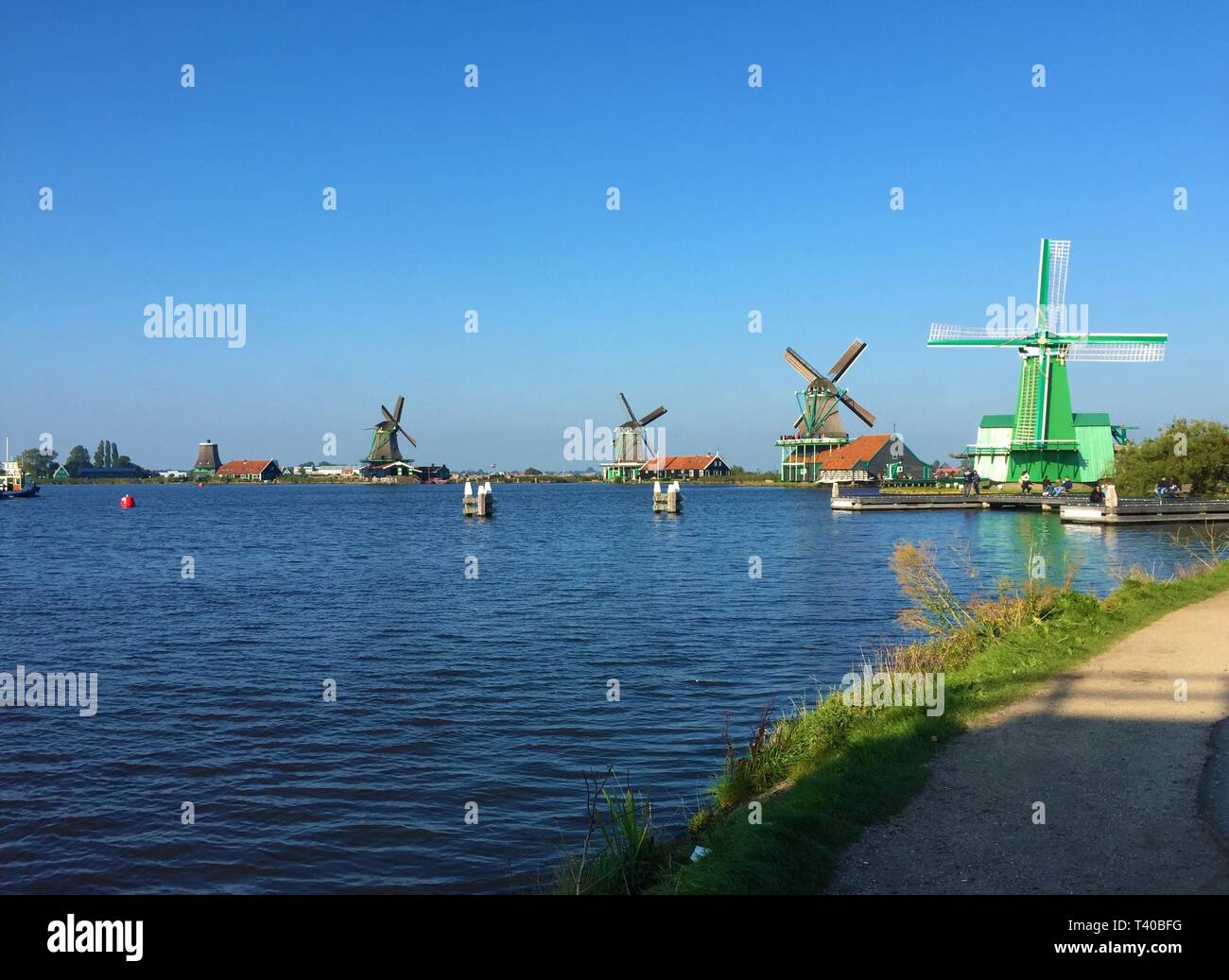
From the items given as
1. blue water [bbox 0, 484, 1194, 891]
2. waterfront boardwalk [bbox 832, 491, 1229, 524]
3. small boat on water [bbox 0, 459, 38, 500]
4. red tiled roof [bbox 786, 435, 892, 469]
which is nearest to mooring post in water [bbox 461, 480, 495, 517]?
blue water [bbox 0, 484, 1194, 891]

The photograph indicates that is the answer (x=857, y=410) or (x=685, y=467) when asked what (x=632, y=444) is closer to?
(x=685, y=467)

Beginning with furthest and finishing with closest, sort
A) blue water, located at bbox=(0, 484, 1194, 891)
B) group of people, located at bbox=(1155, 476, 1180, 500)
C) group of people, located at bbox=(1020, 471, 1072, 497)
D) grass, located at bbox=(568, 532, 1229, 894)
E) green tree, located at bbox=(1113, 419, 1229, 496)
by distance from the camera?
group of people, located at bbox=(1020, 471, 1072, 497), green tree, located at bbox=(1113, 419, 1229, 496), group of people, located at bbox=(1155, 476, 1180, 500), blue water, located at bbox=(0, 484, 1194, 891), grass, located at bbox=(568, 532, 1229, 894)

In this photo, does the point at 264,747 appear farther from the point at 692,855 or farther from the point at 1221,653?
the point at 1221,653

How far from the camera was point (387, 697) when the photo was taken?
15000mm

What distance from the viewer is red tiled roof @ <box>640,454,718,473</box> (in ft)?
528

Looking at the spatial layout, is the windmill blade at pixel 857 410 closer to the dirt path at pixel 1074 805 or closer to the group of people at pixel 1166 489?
the group of people at pixel 1166 489

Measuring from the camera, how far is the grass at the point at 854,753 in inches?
256

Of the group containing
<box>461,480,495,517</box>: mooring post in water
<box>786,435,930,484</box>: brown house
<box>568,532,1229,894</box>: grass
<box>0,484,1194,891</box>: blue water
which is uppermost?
<box>786,435,930,484</box>: brown house

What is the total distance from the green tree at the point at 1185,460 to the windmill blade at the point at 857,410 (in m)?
39.6

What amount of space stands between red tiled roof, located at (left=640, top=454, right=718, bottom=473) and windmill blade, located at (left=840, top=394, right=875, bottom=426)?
57276 mm

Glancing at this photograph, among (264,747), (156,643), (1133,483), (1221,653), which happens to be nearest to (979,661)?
(1221,653)

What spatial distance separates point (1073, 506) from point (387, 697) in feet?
162

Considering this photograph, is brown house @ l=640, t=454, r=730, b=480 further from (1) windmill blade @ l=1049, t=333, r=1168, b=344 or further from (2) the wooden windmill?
(1) windmill blade @ l=1049, t=333, r=1168, b=344

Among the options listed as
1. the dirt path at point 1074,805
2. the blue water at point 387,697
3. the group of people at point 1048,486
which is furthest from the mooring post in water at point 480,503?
the dirt path at point 1074,805
